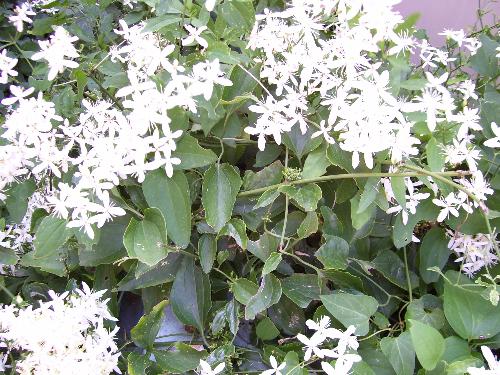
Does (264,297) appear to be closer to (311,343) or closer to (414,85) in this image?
(311,343)

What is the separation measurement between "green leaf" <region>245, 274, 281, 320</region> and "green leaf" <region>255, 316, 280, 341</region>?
0.04 metres

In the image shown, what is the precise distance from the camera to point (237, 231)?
0.66 metres

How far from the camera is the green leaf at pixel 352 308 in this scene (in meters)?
0.65

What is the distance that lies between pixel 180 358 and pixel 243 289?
0.11 metres

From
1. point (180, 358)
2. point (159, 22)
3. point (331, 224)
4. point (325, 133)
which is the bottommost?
point (180, 358)

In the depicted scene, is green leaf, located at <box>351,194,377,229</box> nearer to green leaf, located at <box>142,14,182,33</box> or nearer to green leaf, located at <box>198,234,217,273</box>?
green leaf, located at <box>198,234,217,273</box>

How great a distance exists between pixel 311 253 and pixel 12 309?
366 mm

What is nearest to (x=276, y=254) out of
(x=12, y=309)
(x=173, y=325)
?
(x=173, y=325)

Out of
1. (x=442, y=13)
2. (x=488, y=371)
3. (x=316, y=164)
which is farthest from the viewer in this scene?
(x=442, y=13)

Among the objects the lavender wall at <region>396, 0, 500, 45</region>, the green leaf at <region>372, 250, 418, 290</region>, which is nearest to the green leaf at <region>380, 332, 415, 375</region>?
the green leaf at <region>372, 250, 418, 290</region>

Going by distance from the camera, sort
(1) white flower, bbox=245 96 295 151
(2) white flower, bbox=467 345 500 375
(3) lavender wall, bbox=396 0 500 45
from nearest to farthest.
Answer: (2) white flower, bbox=467 345 500 375 → (1) white flower, bbox=245 96 295 151 → (3) lavender wall, bbox=396 0 500 45

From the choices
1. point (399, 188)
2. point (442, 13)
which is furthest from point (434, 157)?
point (442, 13)

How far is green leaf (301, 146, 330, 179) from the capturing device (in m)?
0.68

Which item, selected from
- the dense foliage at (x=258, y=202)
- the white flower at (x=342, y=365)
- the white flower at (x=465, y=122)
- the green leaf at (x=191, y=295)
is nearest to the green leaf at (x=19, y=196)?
the dense foliage at (x=258, y=202)
